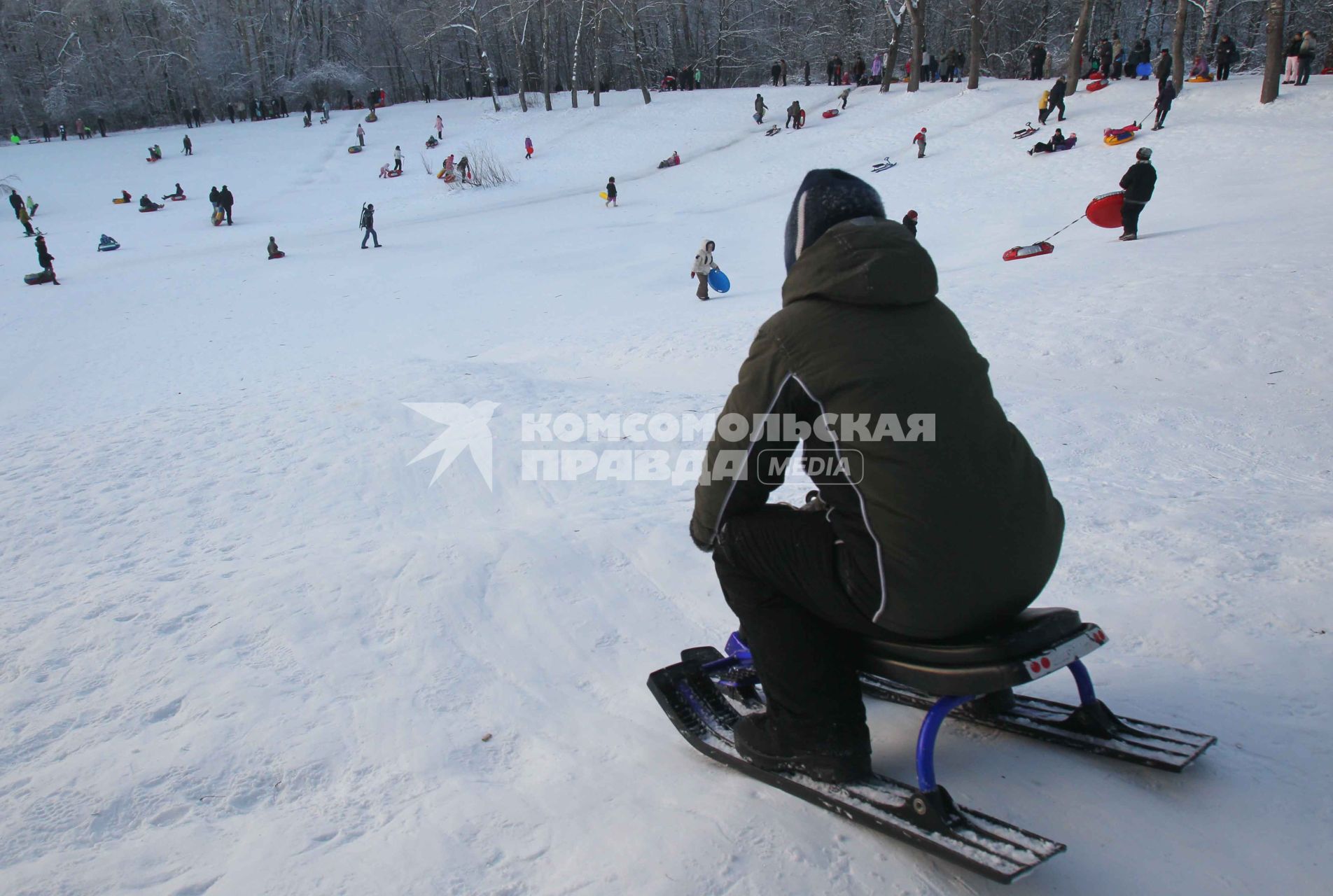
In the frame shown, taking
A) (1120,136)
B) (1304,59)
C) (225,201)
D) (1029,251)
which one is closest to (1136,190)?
(1029,251)

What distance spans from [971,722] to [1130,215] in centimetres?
1449

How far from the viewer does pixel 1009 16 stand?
55375 mm

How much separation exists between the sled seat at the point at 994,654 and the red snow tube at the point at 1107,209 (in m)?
14.5

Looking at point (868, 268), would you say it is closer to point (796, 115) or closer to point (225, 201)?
point (225, 201)

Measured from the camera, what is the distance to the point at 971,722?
2727 mm

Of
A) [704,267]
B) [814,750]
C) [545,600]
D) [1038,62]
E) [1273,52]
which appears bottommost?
[545,600]

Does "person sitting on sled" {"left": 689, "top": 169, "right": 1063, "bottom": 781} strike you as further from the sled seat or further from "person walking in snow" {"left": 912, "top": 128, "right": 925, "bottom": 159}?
"person walking in snow" {"left": 912, "top": 128, "right": 925, "bottom": 159}

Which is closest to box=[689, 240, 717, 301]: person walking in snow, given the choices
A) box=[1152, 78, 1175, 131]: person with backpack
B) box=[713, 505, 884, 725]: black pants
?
box=[713, 505, 884, 725]: black pants

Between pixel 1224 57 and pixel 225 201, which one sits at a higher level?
pixel 1224 57

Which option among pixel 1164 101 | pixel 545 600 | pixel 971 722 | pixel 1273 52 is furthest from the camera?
pixel 1273 52

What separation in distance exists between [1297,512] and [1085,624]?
11.5 feet

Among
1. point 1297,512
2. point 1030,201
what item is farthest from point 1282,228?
point 1297,512

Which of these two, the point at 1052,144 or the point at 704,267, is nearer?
the point at 704,267

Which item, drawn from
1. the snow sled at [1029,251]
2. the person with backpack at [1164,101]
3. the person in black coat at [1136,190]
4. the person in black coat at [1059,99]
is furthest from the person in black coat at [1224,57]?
the snow sled at [1029,251]
